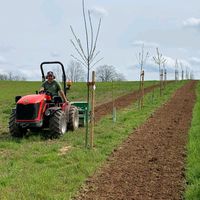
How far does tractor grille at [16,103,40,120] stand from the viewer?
12.2 meters

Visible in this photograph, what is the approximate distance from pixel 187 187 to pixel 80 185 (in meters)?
1.87

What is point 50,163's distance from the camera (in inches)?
357

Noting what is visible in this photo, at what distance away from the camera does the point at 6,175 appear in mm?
8039

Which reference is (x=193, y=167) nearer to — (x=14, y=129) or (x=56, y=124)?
(x=56, y=124)

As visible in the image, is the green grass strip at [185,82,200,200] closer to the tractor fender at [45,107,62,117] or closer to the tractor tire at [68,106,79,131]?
the tractor tire at [68,106,79,131]

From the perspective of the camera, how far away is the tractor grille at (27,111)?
40.0 ft

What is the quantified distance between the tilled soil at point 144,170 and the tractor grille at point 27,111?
271 centimetres

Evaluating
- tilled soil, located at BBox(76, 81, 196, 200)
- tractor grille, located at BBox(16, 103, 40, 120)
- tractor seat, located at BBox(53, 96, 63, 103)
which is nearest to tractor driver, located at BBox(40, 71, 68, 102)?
tractor seat, located at BBox(53, 96, 63, 103)

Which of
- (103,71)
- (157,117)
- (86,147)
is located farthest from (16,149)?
(103,71)

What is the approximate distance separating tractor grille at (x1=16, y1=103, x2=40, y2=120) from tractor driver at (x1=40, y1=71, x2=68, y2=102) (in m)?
1.26

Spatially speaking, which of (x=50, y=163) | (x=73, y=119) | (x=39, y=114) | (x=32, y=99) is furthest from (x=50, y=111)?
(x=50, y=163)

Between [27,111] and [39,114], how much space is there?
36cm

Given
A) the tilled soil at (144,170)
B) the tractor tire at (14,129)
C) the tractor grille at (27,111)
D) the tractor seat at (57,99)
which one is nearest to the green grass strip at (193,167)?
the tilled soil at (144,170)

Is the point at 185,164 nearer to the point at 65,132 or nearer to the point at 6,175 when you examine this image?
the point at 6,175
